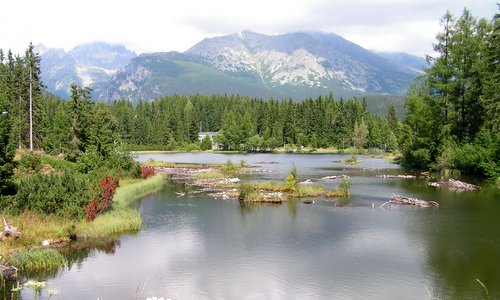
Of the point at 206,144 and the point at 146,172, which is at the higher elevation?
the point at 206,144

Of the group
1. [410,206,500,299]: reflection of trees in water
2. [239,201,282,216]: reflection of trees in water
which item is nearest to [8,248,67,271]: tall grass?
[239,201,282,216]: reflection of trees in water

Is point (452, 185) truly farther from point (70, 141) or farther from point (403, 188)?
point (70, 141)

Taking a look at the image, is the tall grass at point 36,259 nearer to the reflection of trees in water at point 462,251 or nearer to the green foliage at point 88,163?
the reflection of trees in water at point 462,251

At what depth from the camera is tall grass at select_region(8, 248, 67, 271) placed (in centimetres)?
2644

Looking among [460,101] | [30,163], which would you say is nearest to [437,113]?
[460,101]

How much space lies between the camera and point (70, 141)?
6888 centimetres

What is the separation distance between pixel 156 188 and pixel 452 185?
125 feet

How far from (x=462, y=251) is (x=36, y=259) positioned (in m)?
26.1

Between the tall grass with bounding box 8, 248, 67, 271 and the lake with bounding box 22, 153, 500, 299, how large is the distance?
35.0 inches

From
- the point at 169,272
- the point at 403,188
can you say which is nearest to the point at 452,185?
the point at 403,188

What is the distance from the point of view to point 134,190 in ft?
185

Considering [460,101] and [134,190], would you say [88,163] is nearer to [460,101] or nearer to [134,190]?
[134,190]

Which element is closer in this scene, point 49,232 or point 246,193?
point 49,232

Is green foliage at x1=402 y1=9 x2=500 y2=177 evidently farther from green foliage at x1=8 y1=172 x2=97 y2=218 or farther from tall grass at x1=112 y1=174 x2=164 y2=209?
green foliage at x1=8 y1=172 x2=97 y2=218
